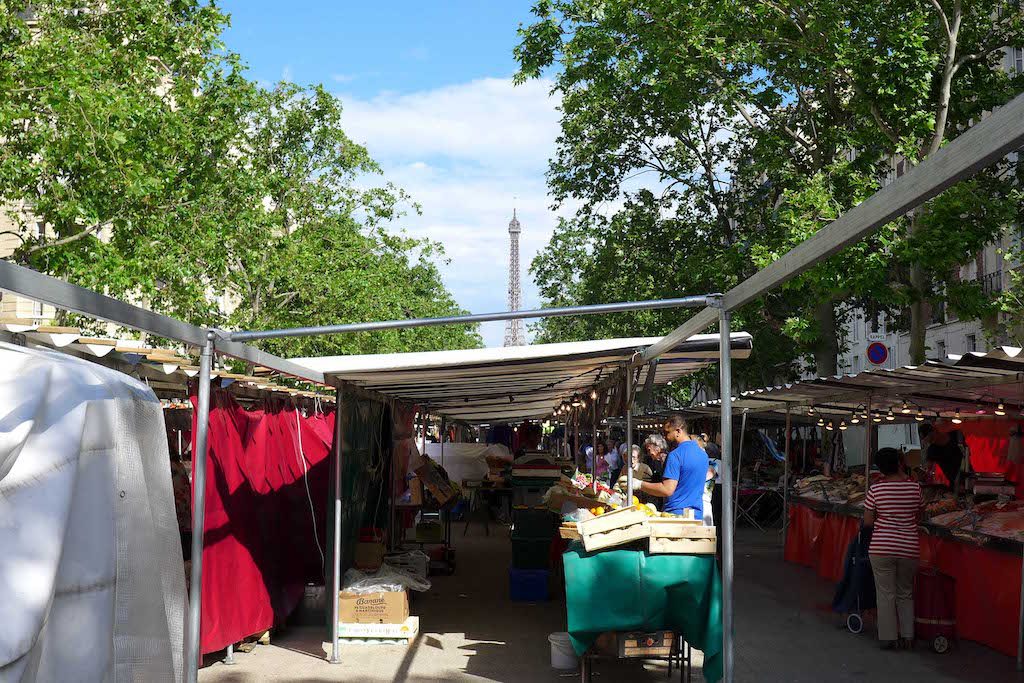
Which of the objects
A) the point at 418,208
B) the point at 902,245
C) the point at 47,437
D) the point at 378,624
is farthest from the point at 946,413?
the point at 418,208

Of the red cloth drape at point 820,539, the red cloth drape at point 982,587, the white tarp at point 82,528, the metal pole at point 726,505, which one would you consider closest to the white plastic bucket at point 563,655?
the metal pole at point 726,505

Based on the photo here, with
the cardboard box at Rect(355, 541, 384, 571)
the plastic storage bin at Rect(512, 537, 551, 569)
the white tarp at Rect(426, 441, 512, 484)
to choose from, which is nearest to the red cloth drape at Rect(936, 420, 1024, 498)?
the plastic storage bin at Rect(512, 537, 551, 569)

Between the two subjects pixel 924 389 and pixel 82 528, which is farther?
pixel 924 389

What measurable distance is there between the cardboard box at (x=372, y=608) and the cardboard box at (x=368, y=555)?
2.27 feet

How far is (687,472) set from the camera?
956 centimetres

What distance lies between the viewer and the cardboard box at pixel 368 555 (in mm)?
10711

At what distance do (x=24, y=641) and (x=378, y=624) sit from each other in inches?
277

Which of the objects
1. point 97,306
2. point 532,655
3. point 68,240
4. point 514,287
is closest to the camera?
point 97,306

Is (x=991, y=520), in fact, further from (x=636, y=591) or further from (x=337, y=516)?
(x=337, y=516)

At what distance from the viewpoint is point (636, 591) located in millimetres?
7559

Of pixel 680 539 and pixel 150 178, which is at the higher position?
pixel 150 178

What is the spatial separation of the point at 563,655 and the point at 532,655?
0.80 meters

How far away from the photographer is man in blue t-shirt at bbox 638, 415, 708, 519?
953cm

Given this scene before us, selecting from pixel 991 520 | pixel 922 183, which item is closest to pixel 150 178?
pixel 991 520
